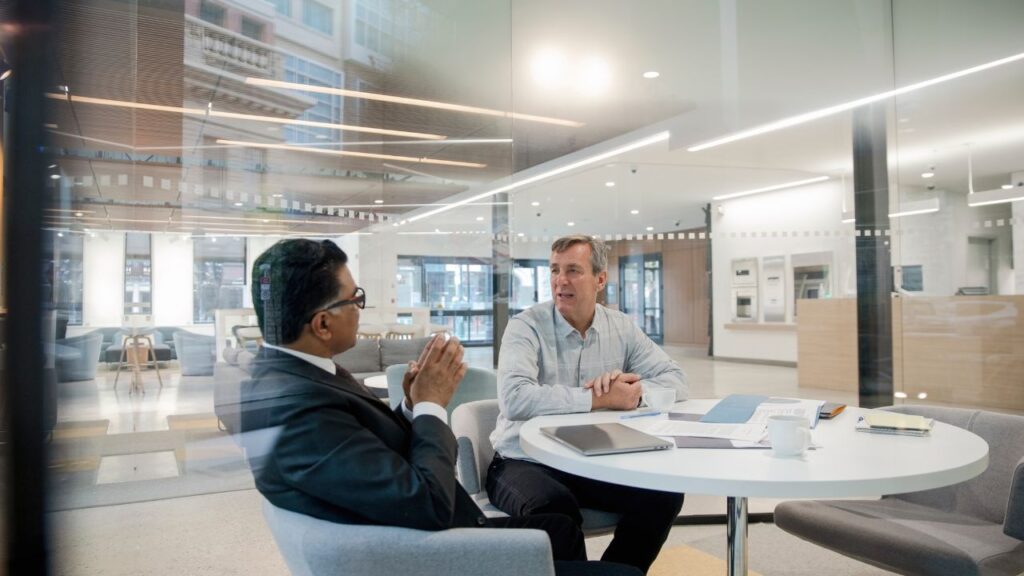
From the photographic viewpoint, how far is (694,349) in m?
6.25

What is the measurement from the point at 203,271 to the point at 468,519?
7.22 ft

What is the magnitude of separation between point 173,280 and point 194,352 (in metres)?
0.38

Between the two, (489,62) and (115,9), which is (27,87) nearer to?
(115,9)

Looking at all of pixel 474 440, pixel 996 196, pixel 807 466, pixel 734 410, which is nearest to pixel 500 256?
pixel 474 440

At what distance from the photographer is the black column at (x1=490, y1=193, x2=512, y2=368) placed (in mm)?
4219

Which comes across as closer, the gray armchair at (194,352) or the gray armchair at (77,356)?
the gray armchair at (77,356)

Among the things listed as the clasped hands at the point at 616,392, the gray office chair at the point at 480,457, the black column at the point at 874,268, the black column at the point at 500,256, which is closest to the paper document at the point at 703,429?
the clasped hands at the point at 616,392

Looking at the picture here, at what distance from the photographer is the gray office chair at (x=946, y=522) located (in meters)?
1.64

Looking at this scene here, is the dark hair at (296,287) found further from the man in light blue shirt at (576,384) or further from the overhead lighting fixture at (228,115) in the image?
the overhead lighting fixture at (228,115)

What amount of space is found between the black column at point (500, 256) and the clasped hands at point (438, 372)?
2.77 m

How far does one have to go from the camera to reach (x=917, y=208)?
469 centimetres

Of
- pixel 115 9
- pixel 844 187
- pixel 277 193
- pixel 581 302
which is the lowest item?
pixel 581 302

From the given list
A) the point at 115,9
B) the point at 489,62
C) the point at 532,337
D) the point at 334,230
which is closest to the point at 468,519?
the point at 532,337

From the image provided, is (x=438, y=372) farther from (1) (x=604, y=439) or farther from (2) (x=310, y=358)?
(1) (x=604, y=439)
